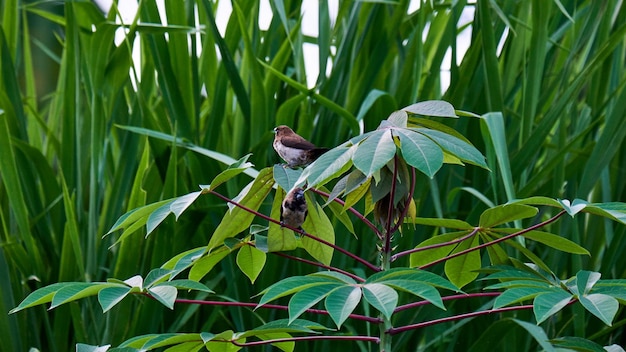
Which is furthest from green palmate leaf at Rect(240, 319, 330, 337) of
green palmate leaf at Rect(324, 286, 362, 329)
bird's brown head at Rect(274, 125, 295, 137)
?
bird's brown head at Rect(274, 125, 295, 137)

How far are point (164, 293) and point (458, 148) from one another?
1.09 ft

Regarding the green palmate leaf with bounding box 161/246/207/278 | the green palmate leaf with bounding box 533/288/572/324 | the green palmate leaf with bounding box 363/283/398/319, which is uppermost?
the green palmate leaf with bounding box 363/283/398/319

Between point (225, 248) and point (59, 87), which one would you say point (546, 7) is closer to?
point (225, 248)

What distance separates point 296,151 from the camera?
1.30 metres

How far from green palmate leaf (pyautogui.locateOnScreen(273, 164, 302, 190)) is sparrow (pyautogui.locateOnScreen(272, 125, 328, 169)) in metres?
0.30

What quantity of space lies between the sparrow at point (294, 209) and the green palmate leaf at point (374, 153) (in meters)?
0.22

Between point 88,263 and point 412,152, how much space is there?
3.37 feet

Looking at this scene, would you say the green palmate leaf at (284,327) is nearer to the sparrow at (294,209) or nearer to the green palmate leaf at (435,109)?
the sparrow at (294,209)

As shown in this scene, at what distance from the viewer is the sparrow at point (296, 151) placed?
4.19ft

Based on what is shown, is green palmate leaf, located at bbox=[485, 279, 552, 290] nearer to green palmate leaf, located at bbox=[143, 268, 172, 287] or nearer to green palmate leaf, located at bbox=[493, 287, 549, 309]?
green palmate leaf, located at bbox=[493, 287, 549, 309]

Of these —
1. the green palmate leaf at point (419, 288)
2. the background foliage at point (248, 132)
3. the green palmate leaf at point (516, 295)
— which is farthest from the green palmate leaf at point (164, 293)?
the background foliage at point (248, 132)

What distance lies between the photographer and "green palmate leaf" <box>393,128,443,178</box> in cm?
78

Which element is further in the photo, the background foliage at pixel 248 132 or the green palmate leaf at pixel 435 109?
the background foliage at pixel 248 132

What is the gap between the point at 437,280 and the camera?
2.65 ft
